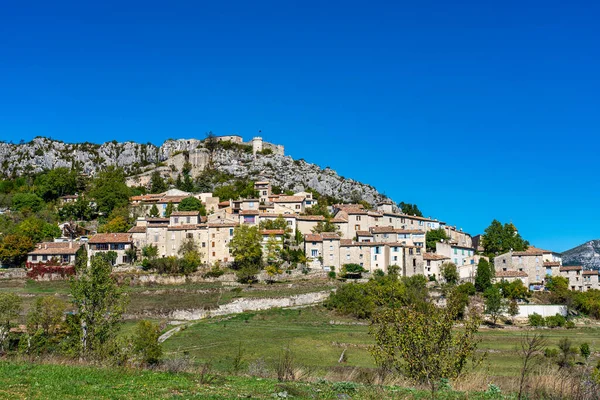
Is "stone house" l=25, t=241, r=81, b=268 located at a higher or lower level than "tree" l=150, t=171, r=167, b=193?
lower

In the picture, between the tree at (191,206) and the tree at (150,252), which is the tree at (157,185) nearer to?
the tree at (191,206)

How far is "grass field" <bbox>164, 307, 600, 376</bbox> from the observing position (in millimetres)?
38000

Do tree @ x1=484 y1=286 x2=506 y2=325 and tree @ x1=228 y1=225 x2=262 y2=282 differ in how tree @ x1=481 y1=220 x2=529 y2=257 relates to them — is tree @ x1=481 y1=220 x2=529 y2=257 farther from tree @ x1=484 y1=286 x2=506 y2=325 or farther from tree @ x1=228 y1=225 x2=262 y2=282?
tree @ x1=228 y1=225 x2=262 y2=282

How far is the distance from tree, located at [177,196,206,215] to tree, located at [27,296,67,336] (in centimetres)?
4296

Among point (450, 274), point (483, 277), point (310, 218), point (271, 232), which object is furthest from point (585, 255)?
point (271, 232)

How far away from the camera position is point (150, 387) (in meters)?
14.0

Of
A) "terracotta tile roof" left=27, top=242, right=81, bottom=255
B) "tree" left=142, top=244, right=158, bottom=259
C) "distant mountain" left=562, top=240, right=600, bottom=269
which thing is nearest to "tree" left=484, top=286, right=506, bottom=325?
"tree" left=142, top=244, right=158, bottom=259

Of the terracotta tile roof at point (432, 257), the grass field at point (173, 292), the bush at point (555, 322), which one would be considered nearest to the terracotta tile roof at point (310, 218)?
the grass field at point (173, 292)

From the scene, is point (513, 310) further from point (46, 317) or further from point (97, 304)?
point (97, 304)

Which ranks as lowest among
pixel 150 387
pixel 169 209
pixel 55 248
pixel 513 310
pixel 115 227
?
pixel 513 310

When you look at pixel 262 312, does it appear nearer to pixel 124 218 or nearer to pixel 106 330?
pixel 106 330

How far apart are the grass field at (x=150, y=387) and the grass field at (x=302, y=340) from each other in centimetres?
1737

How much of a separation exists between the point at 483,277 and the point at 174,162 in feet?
264

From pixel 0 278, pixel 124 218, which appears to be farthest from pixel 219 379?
pixel 124 218
